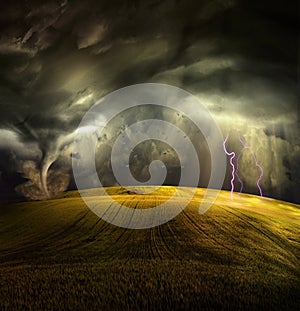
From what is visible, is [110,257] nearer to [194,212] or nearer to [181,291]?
[181,291]

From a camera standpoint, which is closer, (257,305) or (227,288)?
(257,305)

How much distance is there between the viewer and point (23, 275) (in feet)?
42.8

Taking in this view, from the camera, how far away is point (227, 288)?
12.0 meters

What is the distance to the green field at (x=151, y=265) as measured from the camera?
36.1 ft

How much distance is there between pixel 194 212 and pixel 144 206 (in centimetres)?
592

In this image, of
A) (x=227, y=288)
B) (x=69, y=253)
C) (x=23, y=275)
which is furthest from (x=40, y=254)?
(x=227, y=288)

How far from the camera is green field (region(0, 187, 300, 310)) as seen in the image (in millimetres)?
11000

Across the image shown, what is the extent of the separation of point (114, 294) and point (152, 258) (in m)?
4.65

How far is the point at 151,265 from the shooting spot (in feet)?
47.0

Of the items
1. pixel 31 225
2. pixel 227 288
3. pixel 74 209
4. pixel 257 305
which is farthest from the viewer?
pixel 74 209

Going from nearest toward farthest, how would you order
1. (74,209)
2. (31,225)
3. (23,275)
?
(23,275) < (31,225) < (74,209)

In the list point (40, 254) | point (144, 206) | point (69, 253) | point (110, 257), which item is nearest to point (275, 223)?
point (144, 206)

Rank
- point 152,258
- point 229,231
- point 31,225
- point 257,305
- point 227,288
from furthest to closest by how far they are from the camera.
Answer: point 31,225 → point 229,231 → point 152,258 → point 227,288 → point 257,305

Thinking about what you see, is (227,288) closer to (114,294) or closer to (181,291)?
(181,291)
